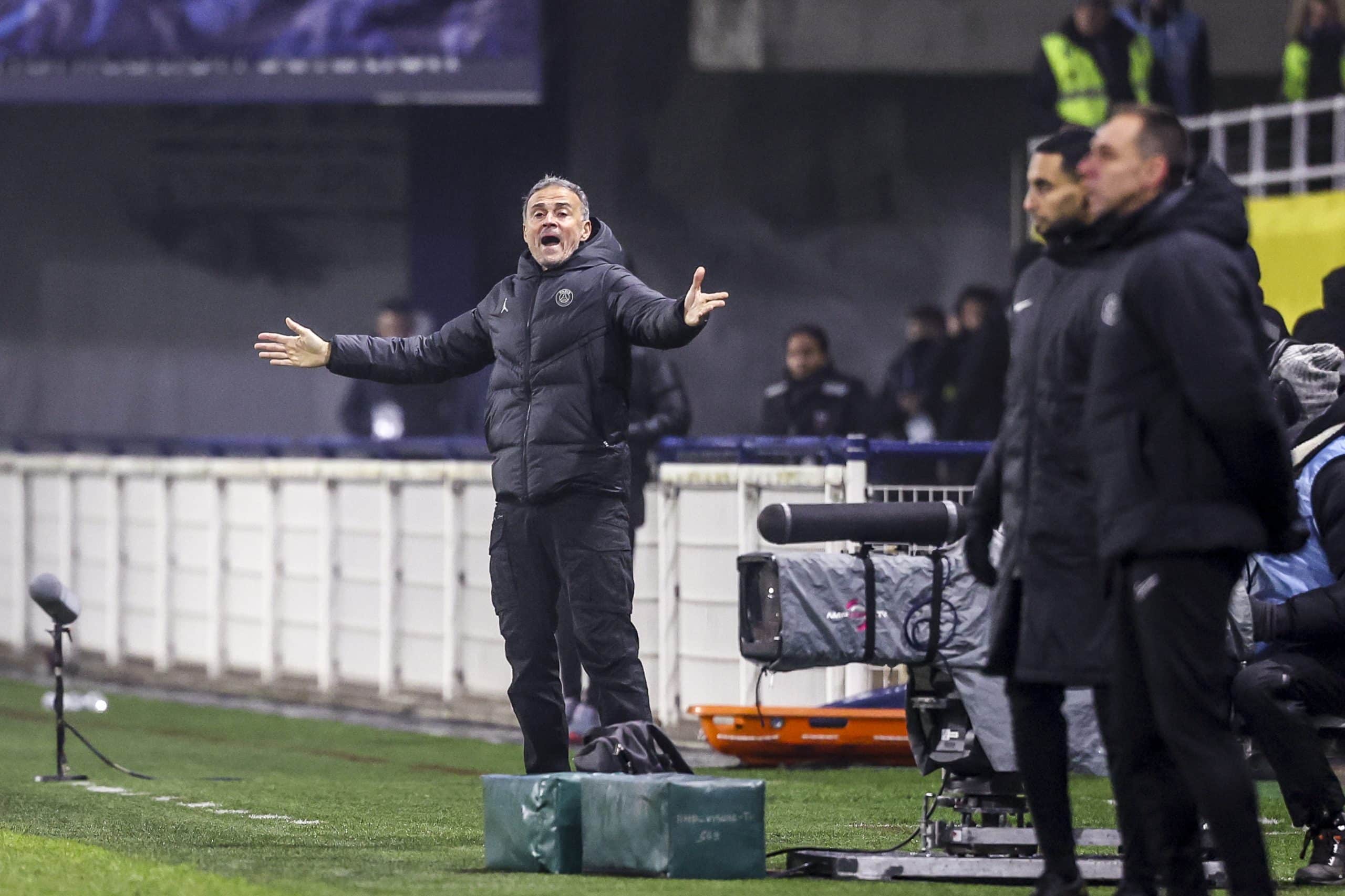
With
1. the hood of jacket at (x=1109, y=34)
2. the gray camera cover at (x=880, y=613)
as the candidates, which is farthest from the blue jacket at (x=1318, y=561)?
the hood of jacket at (x=1109, y=34)

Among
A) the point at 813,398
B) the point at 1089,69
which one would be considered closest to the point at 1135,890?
the point at 813,398

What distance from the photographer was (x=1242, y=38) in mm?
20922

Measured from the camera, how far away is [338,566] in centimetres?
1545

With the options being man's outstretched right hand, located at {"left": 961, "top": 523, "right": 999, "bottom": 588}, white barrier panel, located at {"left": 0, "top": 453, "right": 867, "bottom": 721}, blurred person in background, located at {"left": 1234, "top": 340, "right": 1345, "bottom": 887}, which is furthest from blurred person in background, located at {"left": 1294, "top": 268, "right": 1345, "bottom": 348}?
man's outstretched right hand, located at {"left": 961, "top": 523, "right": 999, "bottom": 588}

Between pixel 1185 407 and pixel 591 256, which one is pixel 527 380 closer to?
pixel 591 256

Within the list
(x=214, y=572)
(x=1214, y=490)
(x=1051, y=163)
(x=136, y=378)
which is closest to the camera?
(x=1214, y=490)

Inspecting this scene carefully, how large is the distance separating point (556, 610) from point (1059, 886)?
101 inches

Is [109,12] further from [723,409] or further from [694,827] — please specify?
[694,827]

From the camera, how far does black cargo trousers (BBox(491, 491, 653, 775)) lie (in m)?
8.49

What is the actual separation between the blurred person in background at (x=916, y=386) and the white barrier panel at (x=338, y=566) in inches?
139

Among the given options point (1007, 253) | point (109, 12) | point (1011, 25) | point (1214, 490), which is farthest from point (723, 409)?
point (1214, 490)

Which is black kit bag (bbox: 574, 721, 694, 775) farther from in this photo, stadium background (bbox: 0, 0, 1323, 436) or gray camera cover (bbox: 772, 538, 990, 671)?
stadium background (bbox: 0, 0, 1323, 436)

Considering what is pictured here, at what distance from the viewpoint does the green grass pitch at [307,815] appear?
715 cm

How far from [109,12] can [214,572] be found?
232 inches
